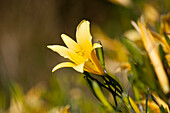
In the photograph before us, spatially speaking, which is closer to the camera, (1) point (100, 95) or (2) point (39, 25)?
(1) point (100, 95)

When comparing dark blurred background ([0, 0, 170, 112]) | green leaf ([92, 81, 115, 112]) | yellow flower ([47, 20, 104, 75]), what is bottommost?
green leaf ([92, 81, 115, 112])

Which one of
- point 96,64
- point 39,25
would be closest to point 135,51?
point 96,64

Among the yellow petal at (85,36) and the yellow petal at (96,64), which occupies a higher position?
the yellow petal at (85,36)

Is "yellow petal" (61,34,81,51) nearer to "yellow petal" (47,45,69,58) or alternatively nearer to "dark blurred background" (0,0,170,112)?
"yellow petal" (47,45,69,58)

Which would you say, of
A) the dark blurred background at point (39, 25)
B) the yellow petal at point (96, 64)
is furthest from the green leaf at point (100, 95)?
the dark blurred background at point (39, 25)

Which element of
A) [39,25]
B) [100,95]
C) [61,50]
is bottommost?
[100,95]

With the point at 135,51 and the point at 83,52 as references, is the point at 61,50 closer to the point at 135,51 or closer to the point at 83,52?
the point at 83,52

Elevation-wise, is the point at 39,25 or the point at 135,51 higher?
the point at 39,25

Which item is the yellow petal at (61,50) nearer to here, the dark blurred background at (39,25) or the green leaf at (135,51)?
the green leaf at (135,51)

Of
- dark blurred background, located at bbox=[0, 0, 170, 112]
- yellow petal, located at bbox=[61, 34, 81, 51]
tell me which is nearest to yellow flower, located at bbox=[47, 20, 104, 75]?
yellow petal, located at bbox=[61, 34, 81, 51]
